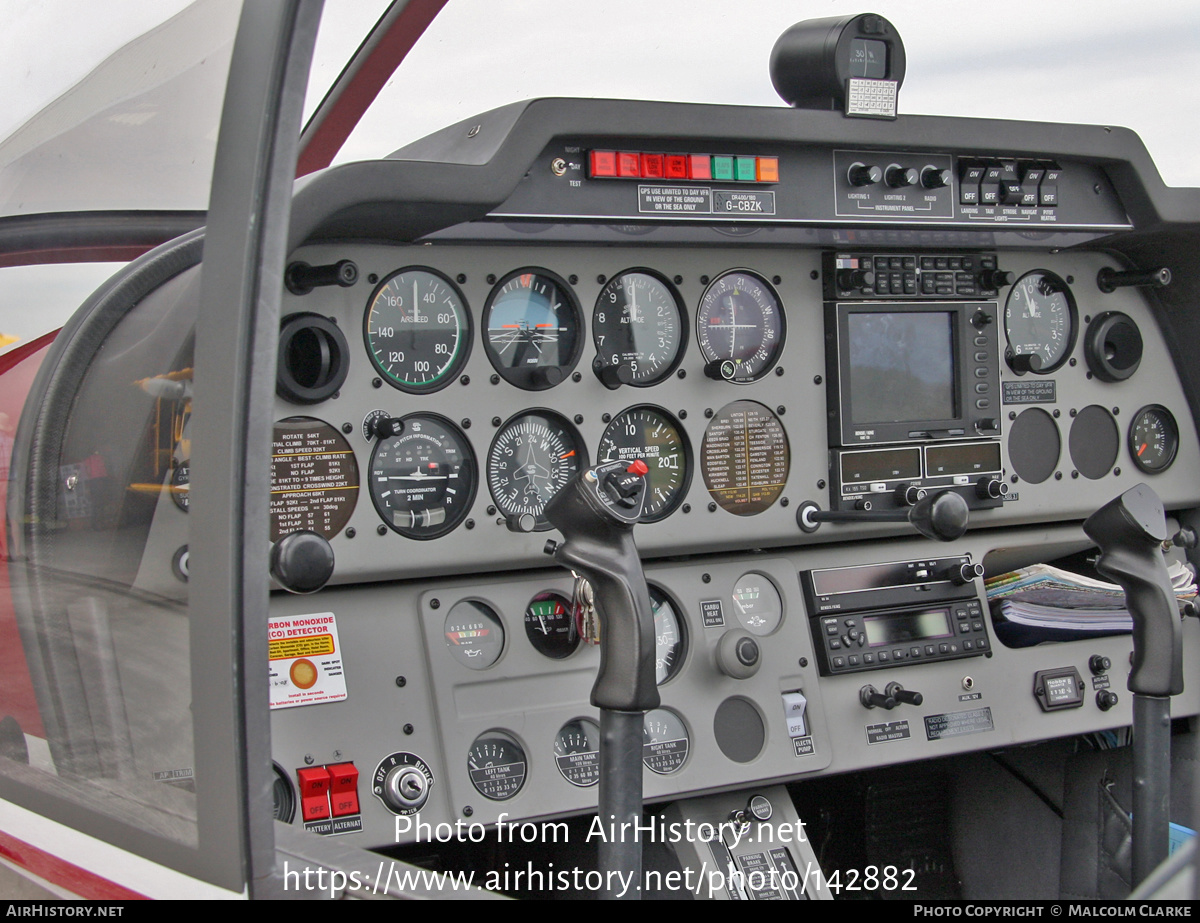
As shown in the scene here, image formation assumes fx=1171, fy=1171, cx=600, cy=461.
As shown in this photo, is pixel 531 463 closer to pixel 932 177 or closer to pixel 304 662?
pixel 304 662

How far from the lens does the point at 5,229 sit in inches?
52.3

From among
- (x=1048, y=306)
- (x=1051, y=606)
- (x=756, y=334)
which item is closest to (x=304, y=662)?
(x=756, y=334)

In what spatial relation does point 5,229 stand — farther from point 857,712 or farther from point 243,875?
point 857,712

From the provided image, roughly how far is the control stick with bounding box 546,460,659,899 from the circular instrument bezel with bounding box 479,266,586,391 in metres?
0.61

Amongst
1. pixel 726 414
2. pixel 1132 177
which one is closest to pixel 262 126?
pixel 726 414

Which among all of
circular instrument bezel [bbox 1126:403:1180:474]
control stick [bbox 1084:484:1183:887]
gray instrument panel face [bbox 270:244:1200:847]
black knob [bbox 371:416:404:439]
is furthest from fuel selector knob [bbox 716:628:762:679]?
circular instrument bezel [bbox 1126:403:1180:474]

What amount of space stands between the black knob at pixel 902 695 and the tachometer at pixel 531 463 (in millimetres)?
843

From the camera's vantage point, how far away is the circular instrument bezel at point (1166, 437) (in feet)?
9.83

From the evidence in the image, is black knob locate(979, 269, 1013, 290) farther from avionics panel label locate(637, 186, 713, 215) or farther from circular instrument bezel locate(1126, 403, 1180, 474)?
avionics panel label locate(637, 186, 713, 215)

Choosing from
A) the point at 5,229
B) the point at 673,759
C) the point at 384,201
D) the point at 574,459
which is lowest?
the point at 673,759

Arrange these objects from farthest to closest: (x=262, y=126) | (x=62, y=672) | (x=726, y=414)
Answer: (x=726, y=414)
(x=62, y=672)
(x=262, y=126)

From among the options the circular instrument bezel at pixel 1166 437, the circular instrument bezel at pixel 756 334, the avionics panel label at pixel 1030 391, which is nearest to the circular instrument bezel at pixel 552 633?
the circular instrument bezel at pixel 756 334

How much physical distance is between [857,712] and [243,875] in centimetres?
185
